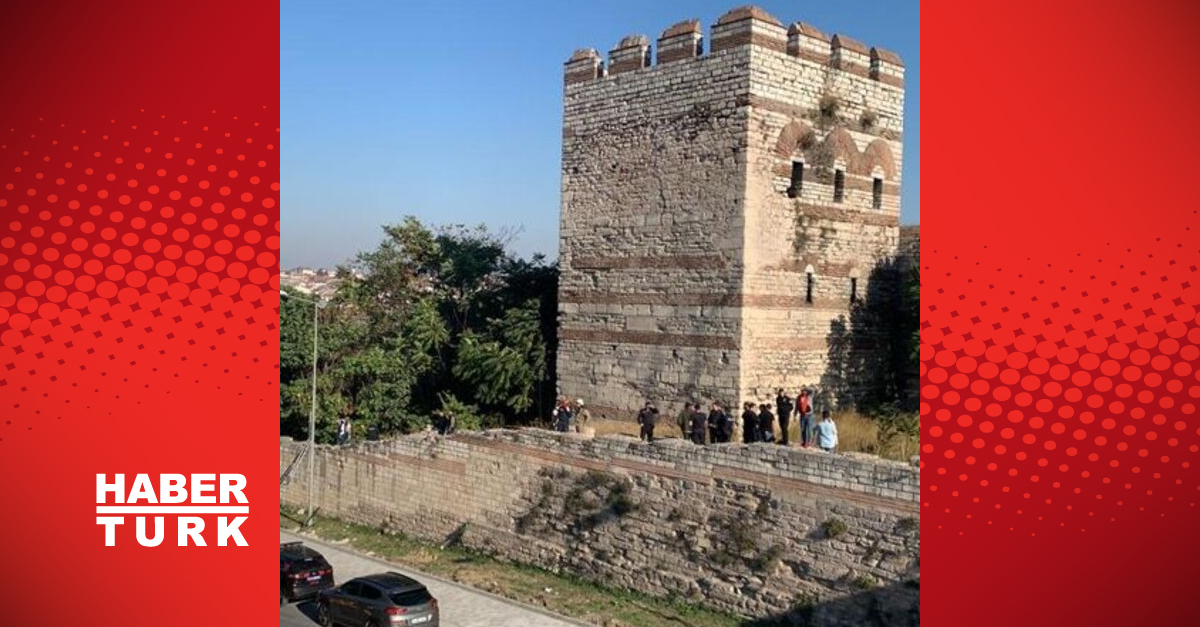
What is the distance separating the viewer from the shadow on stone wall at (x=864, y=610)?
1409 cm

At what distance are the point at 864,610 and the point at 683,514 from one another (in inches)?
135

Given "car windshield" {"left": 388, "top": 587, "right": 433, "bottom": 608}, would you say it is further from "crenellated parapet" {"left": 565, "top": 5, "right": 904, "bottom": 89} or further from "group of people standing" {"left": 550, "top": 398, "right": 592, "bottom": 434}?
"crenellated parapet" {"left": 565, "top": 5, "right": 904, "bottom": 89}

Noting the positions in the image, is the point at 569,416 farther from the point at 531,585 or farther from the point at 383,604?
the point at 383,604

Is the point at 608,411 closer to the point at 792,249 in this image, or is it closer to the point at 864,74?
the point at 792,249

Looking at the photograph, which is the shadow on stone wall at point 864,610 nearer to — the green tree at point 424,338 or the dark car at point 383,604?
the dark car at point 383,604

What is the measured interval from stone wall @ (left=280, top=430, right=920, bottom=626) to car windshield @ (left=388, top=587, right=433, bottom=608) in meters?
3.25

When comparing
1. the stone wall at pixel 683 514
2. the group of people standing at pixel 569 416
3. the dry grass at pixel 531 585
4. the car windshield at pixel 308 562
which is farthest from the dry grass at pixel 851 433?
the car windshield at pixel 308 562

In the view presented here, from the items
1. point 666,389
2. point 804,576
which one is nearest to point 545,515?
point 666,389

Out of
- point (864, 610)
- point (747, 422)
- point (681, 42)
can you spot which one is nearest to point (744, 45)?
point (681, 42)

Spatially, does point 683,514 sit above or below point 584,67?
below

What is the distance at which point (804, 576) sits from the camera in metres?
15.3

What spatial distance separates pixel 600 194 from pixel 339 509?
9.26m

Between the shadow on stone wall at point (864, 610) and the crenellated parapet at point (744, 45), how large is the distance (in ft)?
32.1

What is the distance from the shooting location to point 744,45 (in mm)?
19234
